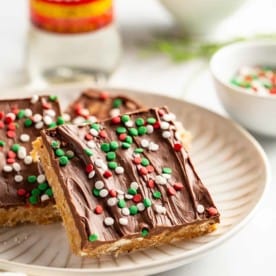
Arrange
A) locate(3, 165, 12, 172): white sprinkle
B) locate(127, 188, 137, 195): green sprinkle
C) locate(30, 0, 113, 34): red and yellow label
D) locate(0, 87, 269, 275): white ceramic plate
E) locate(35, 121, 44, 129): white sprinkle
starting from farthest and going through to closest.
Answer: locate(30, 0, 113, 34): red and yellow label
locate(35, 121, 44, 129): white sprinkle
locate(3, 165, 12, 172): white sprinkle
locate(127, 188, 137, 195): green sprinkle
locate(0, 87, 269, 275): white ceramic plate

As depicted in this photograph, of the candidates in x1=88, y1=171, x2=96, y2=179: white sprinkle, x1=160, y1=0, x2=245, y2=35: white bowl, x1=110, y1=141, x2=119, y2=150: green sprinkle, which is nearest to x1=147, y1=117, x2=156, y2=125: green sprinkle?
x1=110, y1=141, x2=119, y2=150: green sprinkle

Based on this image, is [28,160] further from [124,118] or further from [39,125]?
[124,118]

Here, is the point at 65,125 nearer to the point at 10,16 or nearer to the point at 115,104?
the point at 115,104

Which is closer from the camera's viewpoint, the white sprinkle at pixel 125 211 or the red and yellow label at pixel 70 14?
the white sprinkle at pixel 125 211

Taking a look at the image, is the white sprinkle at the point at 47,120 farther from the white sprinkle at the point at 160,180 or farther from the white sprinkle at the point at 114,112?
the white sprinkle at the point at 160,180

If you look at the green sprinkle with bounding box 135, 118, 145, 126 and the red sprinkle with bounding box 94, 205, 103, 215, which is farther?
the green sprinkle with bounding box 135, 118, 145, 126

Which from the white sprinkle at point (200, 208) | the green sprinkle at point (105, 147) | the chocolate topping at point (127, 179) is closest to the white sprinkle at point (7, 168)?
the chocolate topping at point (127, 179)

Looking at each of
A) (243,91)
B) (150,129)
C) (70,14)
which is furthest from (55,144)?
(70,14)

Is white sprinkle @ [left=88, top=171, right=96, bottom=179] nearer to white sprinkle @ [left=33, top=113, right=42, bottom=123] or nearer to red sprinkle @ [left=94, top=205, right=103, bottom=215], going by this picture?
red sprinkle @ [left=94, top=205, right=103, bottom=215]
